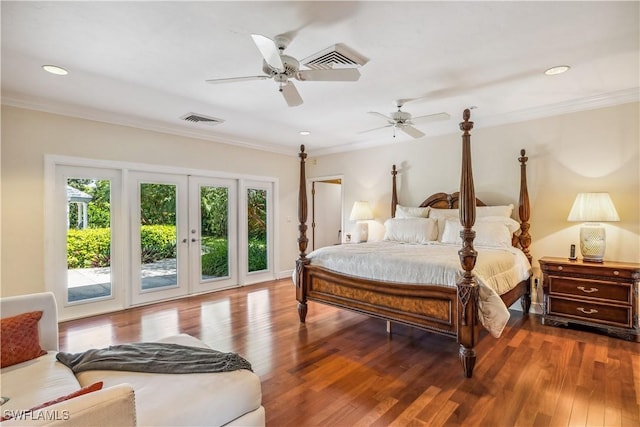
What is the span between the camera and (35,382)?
1654 mm

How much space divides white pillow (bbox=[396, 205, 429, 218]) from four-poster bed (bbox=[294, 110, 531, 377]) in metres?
0.97

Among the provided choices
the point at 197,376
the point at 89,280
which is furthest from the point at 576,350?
the point at 89,280

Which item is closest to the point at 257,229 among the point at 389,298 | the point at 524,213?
the point at 389,298

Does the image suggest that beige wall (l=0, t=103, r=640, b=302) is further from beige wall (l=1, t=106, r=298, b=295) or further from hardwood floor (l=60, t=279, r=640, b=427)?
hardwood floor (l=60, t=279, r=640, b=427)

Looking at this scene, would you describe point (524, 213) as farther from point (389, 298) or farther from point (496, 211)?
point (389, 298)

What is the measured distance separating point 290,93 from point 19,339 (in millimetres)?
2421

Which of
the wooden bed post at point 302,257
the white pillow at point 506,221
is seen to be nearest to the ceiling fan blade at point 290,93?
the wooden bed post at point 302,257

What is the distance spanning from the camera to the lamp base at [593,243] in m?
3.48

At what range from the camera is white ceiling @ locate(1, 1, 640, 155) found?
2.11m

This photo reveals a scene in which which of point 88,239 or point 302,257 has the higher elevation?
point 88,239

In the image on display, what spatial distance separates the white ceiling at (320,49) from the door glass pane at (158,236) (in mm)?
1054

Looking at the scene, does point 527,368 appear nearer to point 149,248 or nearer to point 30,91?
point 149,248

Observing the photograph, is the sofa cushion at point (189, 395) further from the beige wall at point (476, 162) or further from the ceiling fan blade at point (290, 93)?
the beige wall at point (476, 162)

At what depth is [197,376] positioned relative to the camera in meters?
1.71
